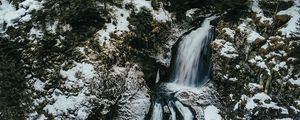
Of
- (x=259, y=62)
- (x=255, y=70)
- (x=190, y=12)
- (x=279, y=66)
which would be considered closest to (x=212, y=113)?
(x=255, y=70)

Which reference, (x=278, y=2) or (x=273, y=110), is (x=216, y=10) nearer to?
(x=278, y=2)

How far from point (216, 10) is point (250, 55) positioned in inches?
87.4

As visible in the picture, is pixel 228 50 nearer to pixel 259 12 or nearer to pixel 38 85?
pixel 259 12

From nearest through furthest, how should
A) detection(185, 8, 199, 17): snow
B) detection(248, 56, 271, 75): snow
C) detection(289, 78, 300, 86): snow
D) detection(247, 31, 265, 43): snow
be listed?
detection(289, 78, 300, 86): snow < detection(248, 56, 271, 75): snow < detection(247, 31, 265, 43): snow < detection(185, 8, 199, 17): snow

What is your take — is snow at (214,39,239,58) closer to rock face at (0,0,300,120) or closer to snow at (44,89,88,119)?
rock face at (0,0,300,120)

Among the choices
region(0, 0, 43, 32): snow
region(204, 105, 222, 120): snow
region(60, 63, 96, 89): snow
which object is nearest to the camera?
region(204, 105, 222, 120): snow

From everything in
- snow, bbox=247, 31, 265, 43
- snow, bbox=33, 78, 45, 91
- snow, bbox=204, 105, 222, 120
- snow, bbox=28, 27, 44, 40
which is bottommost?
snow, bbox=204, 105, 222, 120

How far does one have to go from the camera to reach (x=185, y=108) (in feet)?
43.2

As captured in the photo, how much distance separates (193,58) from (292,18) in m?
3.46

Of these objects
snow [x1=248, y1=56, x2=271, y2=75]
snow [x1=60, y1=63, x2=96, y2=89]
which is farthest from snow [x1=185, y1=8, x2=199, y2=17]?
snow [x1=60, y1=63, x2=96, y2=89]

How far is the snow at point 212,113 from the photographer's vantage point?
42.3ft

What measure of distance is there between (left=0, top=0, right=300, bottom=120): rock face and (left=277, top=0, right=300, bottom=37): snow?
1.2 inches

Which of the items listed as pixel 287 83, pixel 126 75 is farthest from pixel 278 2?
pixel 126 75

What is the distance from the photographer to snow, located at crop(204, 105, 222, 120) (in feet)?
42.3
